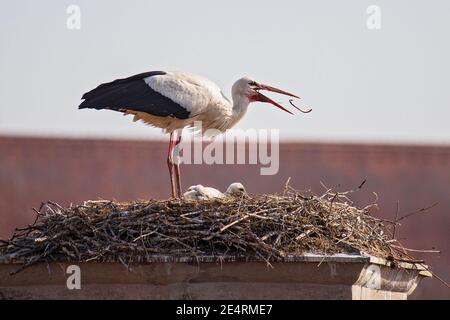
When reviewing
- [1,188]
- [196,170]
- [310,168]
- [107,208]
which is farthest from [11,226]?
[107,208]

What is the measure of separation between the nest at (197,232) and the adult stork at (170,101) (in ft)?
6.68

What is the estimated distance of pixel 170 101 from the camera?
12.1 meters

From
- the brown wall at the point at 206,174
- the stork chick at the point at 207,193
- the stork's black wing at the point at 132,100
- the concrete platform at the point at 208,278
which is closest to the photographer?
the concrete platform at the point at 208,278

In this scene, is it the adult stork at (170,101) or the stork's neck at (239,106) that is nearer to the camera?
the adult stork at (170,101)

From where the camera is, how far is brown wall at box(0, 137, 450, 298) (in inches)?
814

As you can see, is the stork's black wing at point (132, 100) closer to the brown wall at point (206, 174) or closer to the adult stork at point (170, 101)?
the adult stork at point (170, 101)

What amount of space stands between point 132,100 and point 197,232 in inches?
111

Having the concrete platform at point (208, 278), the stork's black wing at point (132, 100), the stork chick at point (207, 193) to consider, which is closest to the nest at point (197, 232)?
the concrete platform at point (208, 278)

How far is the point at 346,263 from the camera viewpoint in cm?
938

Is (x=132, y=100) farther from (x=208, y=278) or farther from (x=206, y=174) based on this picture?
(x=206, y=174)

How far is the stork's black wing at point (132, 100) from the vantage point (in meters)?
12.0

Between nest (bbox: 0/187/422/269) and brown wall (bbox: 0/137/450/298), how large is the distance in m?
10.4

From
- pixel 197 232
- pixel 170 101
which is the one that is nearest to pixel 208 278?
pixel 197 232

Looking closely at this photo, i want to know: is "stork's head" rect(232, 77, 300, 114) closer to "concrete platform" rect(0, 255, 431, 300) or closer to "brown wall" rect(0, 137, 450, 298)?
"concrete platform" rect(0, 255, 431, 300)
